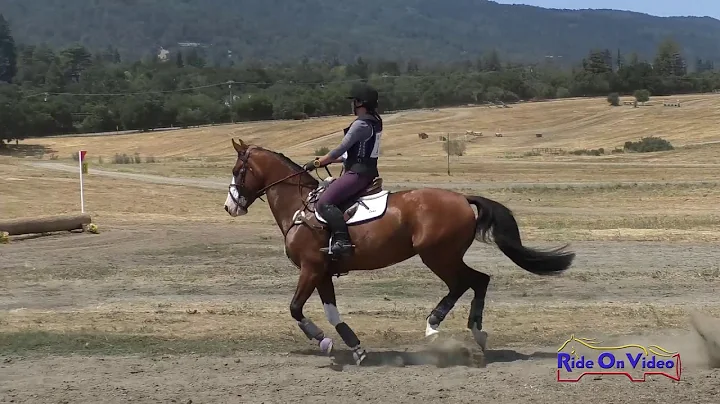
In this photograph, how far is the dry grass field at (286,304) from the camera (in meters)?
8.51

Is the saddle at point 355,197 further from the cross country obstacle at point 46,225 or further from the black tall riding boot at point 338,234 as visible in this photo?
the cross country obstacle at point 46,225

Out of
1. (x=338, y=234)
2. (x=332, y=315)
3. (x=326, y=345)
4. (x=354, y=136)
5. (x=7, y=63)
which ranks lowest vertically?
(x=326, y=345)

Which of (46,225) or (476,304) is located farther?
(46,225)

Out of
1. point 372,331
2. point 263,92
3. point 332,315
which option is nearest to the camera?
point 332,315

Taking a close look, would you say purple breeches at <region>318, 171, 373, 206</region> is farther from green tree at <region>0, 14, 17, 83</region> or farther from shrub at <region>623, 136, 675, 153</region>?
green tree at <region>0, 14, 17, 83</region>

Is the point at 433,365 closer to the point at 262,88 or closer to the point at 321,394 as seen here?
the point at 321,394

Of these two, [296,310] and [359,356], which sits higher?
[296,310]

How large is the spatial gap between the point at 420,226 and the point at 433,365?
152cm

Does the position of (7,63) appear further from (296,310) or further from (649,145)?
(296,310)

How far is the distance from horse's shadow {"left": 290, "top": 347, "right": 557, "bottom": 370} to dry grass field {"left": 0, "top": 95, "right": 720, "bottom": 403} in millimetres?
31

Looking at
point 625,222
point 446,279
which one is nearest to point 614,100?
point 625,222

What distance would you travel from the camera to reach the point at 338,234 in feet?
31.1

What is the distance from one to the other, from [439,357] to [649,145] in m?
51.9

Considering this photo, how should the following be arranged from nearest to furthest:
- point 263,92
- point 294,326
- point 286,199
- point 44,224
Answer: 1. point 286,199
2. point 294,326
3. point 44,224
4. point 263,92
